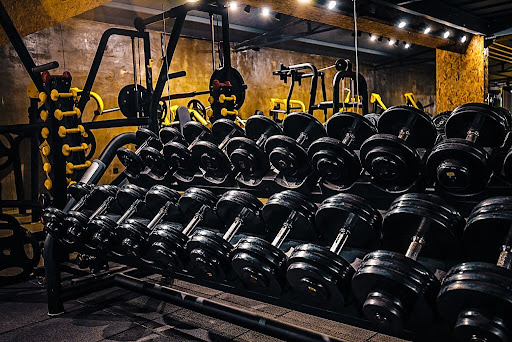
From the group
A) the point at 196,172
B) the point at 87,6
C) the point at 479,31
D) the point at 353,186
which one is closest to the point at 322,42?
the point at 479,31

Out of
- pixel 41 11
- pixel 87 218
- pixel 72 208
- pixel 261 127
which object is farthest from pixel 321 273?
pixel 41 11

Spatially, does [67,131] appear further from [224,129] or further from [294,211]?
[294,211]

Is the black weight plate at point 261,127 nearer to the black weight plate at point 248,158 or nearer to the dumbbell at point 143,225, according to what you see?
the black weight plate at point 248,158

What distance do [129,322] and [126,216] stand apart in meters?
0.64

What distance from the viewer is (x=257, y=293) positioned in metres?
1.72

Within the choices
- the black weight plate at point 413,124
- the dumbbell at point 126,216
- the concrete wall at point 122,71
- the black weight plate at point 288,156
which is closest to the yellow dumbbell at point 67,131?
the dumbbell at point 126,216

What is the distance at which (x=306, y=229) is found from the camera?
183 centimetres

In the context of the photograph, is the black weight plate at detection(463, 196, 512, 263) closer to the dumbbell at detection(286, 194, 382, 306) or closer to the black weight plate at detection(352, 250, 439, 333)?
the black weight plate at detection(352, 250, 439, 333)

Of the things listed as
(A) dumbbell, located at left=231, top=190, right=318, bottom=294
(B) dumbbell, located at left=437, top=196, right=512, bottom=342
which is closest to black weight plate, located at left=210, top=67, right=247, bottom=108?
(A) dumbbell, located at left=231, top=190, right=318, bottom=294

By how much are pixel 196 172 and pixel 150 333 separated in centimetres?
92

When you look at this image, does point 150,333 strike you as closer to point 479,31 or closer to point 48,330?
point 48,330

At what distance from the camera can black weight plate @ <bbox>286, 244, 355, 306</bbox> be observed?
4.59 ft

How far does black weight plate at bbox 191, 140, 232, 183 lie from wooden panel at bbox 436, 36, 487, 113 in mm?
4627

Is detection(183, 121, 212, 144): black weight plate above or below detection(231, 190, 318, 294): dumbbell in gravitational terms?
above
